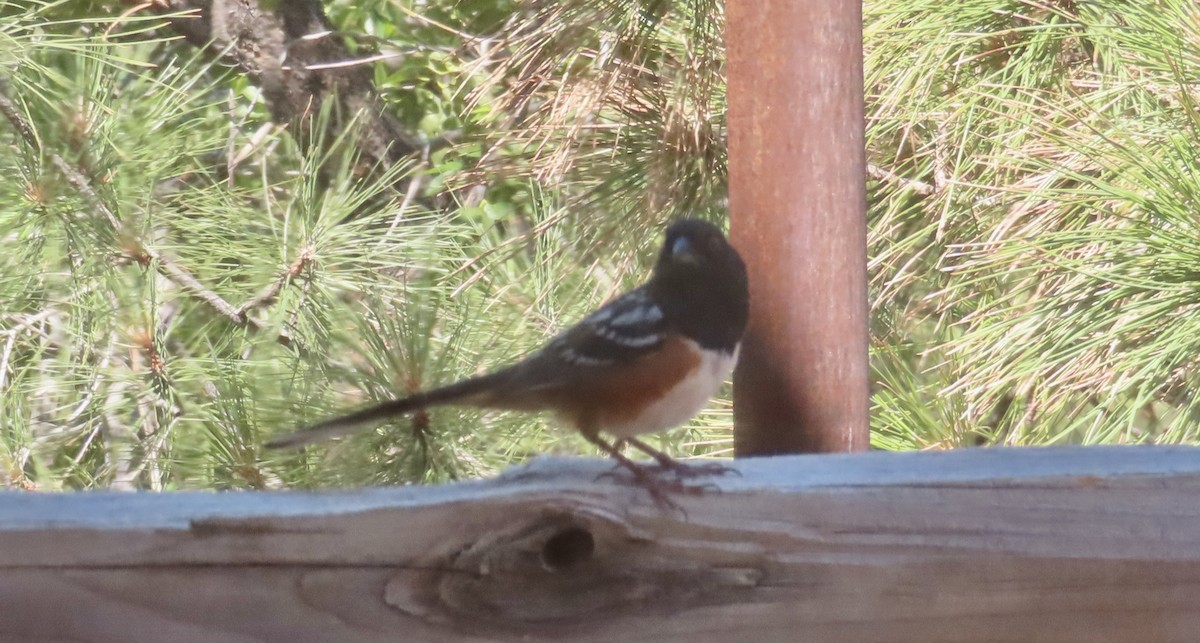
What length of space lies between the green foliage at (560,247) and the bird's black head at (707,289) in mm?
460

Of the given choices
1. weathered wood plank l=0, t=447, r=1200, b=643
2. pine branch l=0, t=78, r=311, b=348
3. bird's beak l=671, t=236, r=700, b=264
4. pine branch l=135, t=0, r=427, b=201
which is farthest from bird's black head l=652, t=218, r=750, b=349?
pine branch l=135, t=0, r=427, b=201

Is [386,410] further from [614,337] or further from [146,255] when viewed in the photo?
[146,255]

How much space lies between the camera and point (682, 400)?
1250mm

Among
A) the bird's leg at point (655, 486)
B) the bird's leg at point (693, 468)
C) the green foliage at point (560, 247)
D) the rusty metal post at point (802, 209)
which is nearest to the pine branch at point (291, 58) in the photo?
the green foliage at point (560, 247)

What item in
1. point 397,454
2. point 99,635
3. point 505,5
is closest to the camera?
point 99,635

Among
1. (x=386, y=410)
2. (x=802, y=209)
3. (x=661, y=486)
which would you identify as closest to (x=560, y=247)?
(x=802, y=209)

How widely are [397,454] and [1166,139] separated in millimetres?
1286

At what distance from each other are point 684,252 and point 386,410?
0.43m

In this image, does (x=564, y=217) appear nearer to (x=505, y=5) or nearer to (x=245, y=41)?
(x=505, y=5)

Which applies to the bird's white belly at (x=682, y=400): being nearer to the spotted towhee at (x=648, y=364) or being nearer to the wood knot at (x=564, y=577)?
the spotted towhee at (x=648, y=364)

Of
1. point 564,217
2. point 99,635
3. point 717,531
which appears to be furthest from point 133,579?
point 564,217

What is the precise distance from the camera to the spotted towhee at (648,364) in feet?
4.10

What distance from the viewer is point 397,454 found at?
5.28ft

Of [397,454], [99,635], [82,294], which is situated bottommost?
[397,454]
